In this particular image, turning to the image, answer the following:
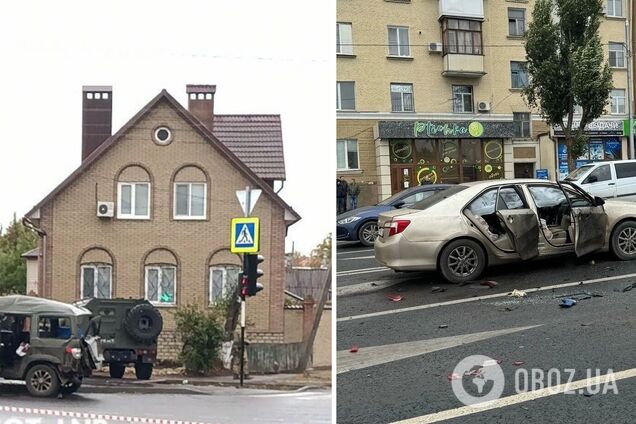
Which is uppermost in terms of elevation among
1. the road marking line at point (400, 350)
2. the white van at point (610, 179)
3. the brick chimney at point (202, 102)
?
the white van at point (610, 179)

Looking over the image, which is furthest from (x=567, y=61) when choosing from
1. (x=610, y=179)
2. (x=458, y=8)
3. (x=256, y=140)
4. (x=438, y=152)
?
(x=256, y=140)

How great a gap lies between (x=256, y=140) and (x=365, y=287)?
414 centimetres

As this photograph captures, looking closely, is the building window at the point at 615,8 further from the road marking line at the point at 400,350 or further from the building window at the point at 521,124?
the road marking line at the point at 400,350

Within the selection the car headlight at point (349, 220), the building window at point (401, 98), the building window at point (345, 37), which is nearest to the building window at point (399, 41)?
the building window at point (401, 98)

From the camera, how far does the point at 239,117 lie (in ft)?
5.86

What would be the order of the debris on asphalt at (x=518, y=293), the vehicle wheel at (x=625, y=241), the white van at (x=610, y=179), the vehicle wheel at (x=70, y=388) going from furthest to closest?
the white van at (x=610, y=179) < the vehicle wheel at (x=625, y=241) < the debris on asphalt at (x=518, y=293) < the vehicle wheel at (x=70, y=388)

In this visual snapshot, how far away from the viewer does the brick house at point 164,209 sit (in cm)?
175

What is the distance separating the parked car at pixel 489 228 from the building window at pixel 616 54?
11.5m

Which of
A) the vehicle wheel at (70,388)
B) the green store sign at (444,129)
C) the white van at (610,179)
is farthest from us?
the green store sign at (444,129)

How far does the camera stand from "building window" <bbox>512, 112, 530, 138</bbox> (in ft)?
55.1

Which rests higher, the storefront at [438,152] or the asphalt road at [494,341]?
the storefront at [438,152]

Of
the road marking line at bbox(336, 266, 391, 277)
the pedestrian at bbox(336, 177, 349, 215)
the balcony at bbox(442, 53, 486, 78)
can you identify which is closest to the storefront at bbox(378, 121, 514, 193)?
the balcony at bbox(442, 53, 486, 78)

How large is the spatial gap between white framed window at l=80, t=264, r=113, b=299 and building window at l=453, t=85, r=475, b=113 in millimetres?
16125

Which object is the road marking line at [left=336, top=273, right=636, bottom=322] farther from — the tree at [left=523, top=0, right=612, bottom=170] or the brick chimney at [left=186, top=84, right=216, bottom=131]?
the tree at [left=523, top=0, right=612, bottom=170]
